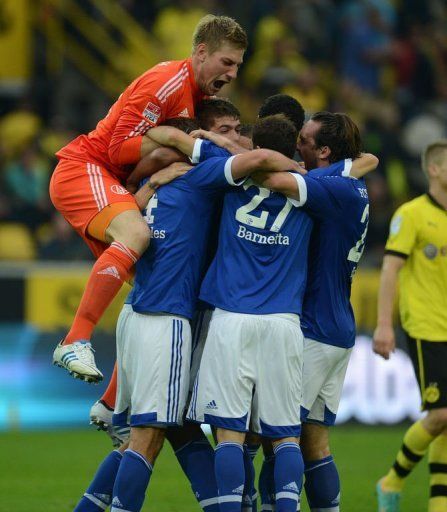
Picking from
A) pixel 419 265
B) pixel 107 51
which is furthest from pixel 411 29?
pixel 419 265

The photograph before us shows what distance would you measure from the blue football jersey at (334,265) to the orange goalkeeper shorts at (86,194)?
1.00 m

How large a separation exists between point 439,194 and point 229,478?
2793mm

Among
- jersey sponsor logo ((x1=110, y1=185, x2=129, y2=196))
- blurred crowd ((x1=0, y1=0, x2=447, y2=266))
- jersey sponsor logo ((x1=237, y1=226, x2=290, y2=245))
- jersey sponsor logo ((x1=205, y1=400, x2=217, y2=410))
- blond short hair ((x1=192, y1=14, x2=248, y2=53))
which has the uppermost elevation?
blurred crowd ((x1=0, y1=0, x2=447, y2=266))

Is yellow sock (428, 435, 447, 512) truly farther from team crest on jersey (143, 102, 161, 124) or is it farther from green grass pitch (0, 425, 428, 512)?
team crest on jersey (143, 102, 161, 124)

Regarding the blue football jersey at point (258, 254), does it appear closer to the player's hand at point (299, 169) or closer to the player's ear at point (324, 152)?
the player's hand at point (299, 169)

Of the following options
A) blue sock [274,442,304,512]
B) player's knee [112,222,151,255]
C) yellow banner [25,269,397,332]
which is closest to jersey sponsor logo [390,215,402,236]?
player's knee [112,222,151,255]

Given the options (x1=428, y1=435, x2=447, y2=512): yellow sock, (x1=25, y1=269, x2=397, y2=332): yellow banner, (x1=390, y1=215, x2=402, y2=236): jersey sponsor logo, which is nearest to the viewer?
(x1=428, y1=435, x2=447, y2=512): yellow sock

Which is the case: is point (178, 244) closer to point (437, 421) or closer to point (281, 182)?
point (281, 182)

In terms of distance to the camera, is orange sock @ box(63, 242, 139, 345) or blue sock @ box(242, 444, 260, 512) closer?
orange sock @ box(63, 242, 139, 345)

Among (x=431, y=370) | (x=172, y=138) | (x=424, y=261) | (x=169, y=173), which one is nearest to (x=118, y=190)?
(x=169, y=173)

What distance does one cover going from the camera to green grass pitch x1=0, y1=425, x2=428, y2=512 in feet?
26.8

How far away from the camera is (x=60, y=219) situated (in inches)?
518

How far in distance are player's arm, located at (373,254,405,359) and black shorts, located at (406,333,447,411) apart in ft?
0.69

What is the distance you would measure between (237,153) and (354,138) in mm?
664
